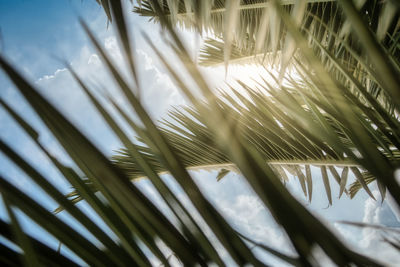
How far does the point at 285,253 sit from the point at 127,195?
0.64 feet

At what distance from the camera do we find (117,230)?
252mm

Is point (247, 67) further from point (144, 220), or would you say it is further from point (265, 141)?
point (144, 220)

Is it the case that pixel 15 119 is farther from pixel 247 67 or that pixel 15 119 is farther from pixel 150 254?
pixel 247 67

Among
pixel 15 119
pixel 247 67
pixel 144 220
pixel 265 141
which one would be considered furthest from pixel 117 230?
pixel 247 67

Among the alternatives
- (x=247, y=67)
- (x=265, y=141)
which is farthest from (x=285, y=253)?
(x=247, y=67)

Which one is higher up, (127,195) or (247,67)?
(247,67)

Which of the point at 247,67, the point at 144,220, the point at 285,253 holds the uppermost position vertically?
the point at 247,67

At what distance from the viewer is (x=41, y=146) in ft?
0.65

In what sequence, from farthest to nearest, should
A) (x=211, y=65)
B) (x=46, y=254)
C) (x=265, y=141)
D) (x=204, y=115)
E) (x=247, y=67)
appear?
(x=247, y=67), (x=211, y=65), (x=265, y=141), (x=46, y=254), (x=204, y=115)

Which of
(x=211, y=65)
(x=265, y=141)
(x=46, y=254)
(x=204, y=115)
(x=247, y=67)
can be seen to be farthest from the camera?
(x=247, y=67)

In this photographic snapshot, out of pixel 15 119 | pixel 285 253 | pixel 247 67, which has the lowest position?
pixel 285 253

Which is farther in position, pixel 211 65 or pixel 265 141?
pixel 211 65

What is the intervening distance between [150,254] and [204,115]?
216 millimetres

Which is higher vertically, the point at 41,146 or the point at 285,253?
the point at 41,146
